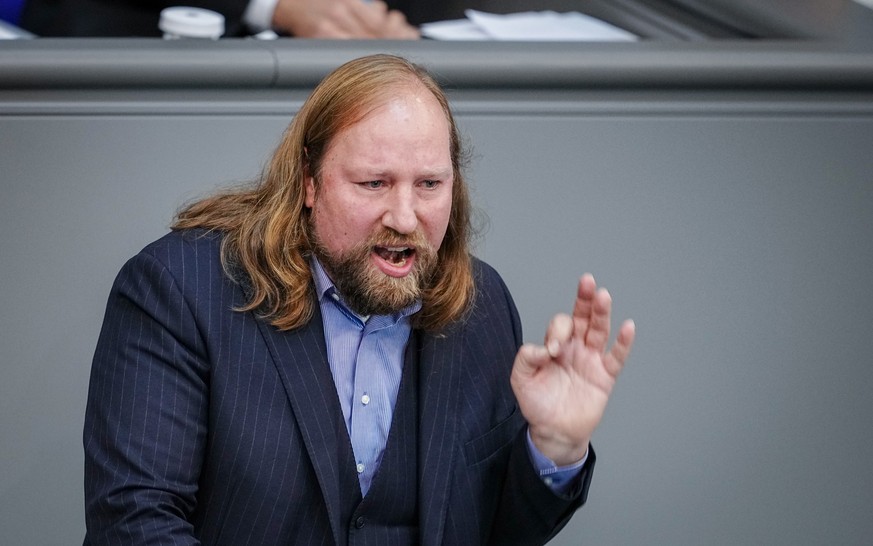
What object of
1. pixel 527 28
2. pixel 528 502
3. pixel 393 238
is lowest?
pixel 528 502

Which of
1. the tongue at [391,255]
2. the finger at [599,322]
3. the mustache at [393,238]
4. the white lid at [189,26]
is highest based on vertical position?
the white lid at [189,26]

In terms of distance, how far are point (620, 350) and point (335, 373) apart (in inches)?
15.1

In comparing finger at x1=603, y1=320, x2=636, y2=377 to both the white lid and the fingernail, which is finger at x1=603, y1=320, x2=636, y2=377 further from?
the white lid

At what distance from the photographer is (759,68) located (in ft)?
7.50

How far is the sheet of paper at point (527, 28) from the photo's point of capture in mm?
Answer: 2520

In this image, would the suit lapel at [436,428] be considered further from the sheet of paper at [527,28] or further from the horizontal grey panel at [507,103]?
the sheet of paper at [527,28]

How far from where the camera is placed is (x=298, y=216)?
1811 millimetres

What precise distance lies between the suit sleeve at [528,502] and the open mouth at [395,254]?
28 centimetres

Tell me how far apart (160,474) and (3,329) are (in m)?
0.58

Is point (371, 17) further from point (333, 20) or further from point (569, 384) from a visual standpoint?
point (569, 384)

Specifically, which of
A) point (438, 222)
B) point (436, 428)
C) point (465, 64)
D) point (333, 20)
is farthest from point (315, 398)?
point (333, 20)

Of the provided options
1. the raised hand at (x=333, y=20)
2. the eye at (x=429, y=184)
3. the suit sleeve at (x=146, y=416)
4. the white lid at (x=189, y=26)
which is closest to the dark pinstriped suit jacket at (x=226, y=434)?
the suit sleeve at (x=146, y=416)

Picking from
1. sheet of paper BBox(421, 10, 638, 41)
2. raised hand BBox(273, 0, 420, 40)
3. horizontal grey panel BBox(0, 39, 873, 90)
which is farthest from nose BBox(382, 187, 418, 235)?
raised hand BBox(273, 0, 420, 40)

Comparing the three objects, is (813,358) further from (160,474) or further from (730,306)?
(160,474)
